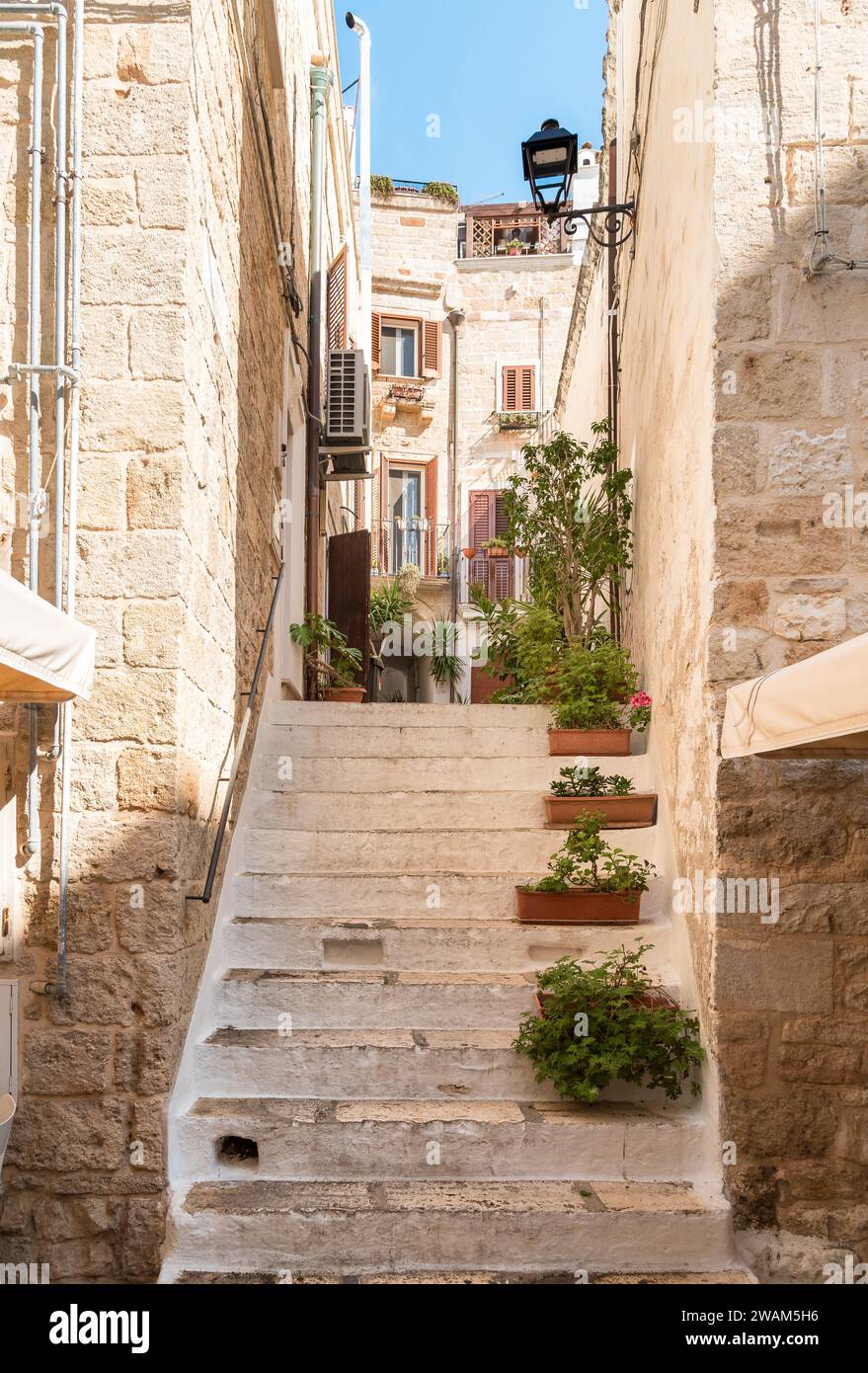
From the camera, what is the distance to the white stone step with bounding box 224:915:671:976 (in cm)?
465

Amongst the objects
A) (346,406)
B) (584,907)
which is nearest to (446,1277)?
(584,907)

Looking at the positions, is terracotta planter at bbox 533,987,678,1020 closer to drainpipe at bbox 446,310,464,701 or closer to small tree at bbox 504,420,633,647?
small tree at bbox 504,420,633,647

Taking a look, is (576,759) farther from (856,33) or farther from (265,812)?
(856,33)

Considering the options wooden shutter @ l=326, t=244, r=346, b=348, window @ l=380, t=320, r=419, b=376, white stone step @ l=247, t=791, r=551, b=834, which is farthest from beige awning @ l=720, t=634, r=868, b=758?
window @ l=380, t=320, r=419, b=376

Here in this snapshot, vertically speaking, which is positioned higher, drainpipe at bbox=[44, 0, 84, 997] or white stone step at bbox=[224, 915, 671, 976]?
drainpipe at bbox=[44, 0, 84, 997]

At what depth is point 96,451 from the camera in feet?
12.1

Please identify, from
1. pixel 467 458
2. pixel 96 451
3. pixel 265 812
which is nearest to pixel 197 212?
pixel 96 451

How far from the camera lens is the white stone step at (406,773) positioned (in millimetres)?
5848

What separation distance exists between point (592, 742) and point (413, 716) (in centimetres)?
114

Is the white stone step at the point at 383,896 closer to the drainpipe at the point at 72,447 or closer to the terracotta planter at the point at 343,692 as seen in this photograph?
the drainpipe at the point at 72,447

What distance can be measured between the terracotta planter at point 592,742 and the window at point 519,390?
14507 mm

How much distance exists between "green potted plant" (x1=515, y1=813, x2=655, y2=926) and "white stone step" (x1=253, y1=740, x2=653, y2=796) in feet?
3.48

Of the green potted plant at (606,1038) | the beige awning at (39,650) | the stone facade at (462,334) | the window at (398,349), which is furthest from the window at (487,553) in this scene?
the beige awning at (39,650)

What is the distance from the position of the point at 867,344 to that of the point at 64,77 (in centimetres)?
286
